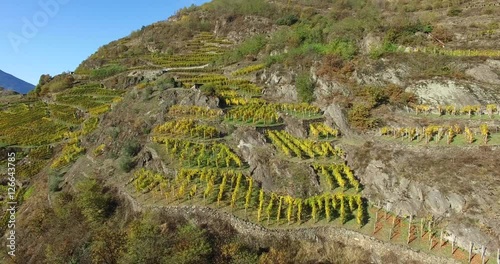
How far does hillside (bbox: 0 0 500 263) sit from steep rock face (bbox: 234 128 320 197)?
4.3 inches

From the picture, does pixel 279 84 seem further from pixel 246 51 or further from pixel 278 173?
pixel 246 51

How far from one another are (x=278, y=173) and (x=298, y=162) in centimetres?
182

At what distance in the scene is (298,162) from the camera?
2672 centimetres

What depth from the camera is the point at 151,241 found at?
2066 cm

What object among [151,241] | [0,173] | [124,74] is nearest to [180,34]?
[124,74]

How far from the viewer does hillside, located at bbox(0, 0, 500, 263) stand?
21.1 meters

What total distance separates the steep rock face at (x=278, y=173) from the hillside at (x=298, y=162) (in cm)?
11

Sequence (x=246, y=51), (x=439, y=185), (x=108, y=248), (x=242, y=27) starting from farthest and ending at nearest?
(x=242, y=27)
(x=246, y=51)
(x=108, y=248)
(x=439, y=185)

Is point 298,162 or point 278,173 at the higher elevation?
point 298,162

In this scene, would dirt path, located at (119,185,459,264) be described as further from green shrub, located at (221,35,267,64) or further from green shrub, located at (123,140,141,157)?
green shrub, located at (221,35,267,64)

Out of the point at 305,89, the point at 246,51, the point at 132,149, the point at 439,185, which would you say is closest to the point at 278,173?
the point at 439,185

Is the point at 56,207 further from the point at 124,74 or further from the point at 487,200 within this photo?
the point at 124,74

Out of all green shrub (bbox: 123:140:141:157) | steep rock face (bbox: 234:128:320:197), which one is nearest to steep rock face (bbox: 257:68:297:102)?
steep rock face (bbox: 234:128:320:197)

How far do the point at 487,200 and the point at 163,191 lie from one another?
69.4 ft
